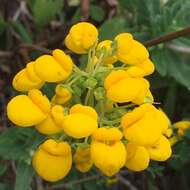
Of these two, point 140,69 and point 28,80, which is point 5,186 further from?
point 140,69

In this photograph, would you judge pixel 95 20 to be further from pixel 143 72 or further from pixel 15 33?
pixel 143 72

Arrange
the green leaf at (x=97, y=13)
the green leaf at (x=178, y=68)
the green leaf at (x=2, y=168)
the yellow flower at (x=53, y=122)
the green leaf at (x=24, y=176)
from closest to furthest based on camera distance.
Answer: the yellow flower at (x=53, y=122) < the green leaf at (x=24, y=176) < the green leaf at (x=2, y=168) < the green leaf at (x=178, y=68) < the green leaf at (x=97, y=13)

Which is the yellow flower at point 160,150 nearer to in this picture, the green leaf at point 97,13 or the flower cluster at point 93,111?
the flower cluster at point 93,111

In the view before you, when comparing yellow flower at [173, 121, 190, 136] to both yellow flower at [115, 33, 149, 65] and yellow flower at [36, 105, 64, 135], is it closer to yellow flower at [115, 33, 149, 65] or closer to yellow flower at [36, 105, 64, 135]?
yellow flower at [115, 33, 149, 65]

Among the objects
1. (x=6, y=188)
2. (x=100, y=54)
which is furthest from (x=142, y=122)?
(x=6, y=188)

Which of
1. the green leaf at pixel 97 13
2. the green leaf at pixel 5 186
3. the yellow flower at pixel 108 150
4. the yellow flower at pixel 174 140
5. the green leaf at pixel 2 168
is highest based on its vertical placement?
the yellow flower at pixel 108 150

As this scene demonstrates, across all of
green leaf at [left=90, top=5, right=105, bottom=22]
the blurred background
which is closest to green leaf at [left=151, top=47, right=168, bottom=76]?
the blurred background

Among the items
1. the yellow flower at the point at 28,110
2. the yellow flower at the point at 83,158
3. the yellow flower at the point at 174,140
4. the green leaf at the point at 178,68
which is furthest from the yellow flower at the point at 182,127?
the yellow flower at the point at 28,110

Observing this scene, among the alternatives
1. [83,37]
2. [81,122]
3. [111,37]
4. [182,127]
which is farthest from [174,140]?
[81,122]
